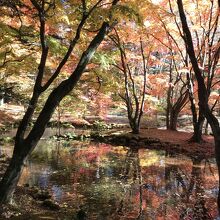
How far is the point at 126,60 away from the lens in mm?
23328

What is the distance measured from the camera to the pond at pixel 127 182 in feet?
27.5

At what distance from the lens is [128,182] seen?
1131 centimetres

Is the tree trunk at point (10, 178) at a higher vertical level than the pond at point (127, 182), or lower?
higher

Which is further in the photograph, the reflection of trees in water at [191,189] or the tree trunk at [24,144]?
the reflection of trees in water at [191,189]

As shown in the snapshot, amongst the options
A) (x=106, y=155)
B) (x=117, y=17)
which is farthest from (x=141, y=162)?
(x=117, y=17)

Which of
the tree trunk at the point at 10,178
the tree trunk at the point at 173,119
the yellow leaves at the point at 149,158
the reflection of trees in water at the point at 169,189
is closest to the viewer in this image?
the tree trunk at the point at 10,178

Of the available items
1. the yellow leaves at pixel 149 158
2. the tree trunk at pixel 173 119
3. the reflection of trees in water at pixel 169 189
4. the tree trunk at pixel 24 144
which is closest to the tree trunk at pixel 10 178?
the tree trunk at pixel 24 144

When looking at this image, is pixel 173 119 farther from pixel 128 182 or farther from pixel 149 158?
pixel 128 182

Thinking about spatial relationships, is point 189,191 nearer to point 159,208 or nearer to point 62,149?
point 159,208

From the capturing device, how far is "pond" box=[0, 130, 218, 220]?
839cm

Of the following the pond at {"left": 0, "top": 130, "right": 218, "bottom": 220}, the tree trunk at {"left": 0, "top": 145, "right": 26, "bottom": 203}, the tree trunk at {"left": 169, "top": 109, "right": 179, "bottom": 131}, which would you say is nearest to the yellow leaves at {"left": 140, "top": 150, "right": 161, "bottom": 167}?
the pond at {"left": 0, "top": 130, "right": 218, "bottom": 220}

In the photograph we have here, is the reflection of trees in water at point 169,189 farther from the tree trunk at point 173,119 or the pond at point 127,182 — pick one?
the tree trunk at point 173,119

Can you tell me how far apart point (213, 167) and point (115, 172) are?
Result: 4.85 metres

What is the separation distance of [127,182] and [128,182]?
0.11 ft
